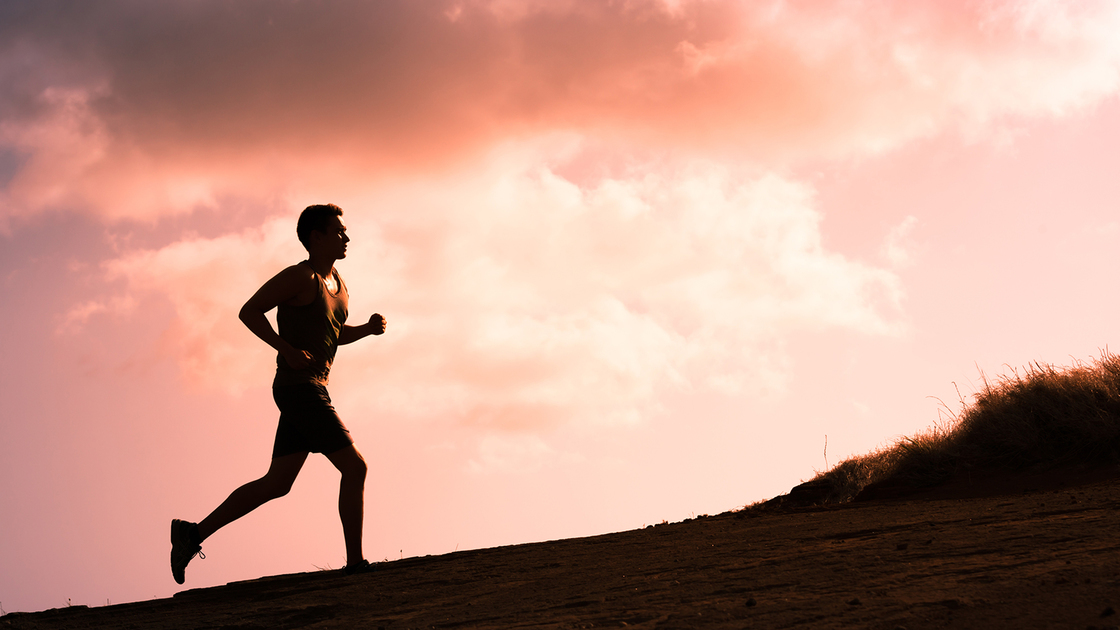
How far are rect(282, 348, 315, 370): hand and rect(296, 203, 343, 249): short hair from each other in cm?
83

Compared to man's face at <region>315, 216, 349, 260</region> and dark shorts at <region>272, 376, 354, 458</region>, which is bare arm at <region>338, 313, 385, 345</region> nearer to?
man's face at <region>315, 216, 349, 260</region>

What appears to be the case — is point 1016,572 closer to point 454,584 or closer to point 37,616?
point 454,584

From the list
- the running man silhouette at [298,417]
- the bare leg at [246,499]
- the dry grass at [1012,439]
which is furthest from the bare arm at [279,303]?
the dry grass at [1012,439]

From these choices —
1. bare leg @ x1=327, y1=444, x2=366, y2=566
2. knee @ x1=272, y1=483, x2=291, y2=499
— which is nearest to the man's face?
bare leg @ x1=327, y1=444, x2=366, y2=566

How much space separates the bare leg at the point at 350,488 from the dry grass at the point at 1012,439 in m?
4.68

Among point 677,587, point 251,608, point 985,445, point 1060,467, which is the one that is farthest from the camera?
point 985,445

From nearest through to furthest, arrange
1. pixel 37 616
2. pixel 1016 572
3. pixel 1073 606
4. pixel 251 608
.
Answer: pixel 1073 606
pixel 1016 572
pixel 251 608
pixel 37 616

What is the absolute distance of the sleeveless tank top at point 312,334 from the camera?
16.4ft

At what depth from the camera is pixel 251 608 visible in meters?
4.25

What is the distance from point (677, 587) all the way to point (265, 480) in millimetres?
2586

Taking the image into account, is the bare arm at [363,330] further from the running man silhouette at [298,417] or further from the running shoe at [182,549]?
the running shoe at [182,549]

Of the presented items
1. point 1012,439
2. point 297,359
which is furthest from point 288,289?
point 1012,439

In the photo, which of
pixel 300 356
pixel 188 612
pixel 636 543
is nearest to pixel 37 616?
pixel 188 612

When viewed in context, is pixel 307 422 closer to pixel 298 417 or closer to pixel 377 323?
pixel 298 417
